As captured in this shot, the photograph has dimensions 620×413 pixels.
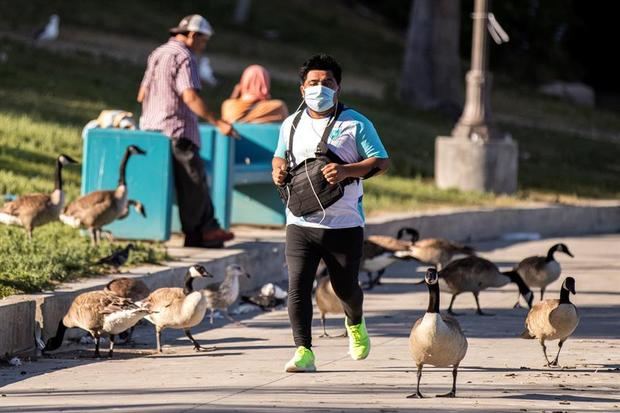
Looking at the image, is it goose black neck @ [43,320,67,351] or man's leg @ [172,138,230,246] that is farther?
man's leg @ [172,138,230,246]

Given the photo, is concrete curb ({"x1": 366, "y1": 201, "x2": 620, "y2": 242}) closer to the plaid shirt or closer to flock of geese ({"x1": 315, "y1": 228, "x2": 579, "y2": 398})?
flock of geese ({"x1": 315, "y1": 228, "x2": 579, "y2": 398})

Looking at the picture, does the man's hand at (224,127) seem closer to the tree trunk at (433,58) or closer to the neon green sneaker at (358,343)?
the neon green sneaker at (358,343)

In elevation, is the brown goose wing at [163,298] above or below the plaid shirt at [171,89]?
below

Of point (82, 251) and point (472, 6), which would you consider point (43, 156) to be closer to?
point (82, 251)

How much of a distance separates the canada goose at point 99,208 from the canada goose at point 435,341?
5446 mm

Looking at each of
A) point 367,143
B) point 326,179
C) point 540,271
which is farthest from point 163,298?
point 540,271

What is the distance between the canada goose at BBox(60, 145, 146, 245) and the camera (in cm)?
1356

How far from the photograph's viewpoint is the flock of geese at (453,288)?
28.3 feet

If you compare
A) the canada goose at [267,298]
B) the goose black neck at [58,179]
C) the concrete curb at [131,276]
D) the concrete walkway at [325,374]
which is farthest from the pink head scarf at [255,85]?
the concrete walkway at [325,374]

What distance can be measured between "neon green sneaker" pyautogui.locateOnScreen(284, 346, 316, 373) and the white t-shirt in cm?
81

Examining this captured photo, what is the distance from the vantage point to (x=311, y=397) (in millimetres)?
8555

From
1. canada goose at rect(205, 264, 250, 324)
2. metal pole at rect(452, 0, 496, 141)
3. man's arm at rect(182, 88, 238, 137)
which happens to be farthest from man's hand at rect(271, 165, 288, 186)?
metal pole at rect(452, 0, 496, 141)

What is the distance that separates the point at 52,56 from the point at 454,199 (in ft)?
31.8

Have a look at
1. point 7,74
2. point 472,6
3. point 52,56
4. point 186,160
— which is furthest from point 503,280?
point 472,6
